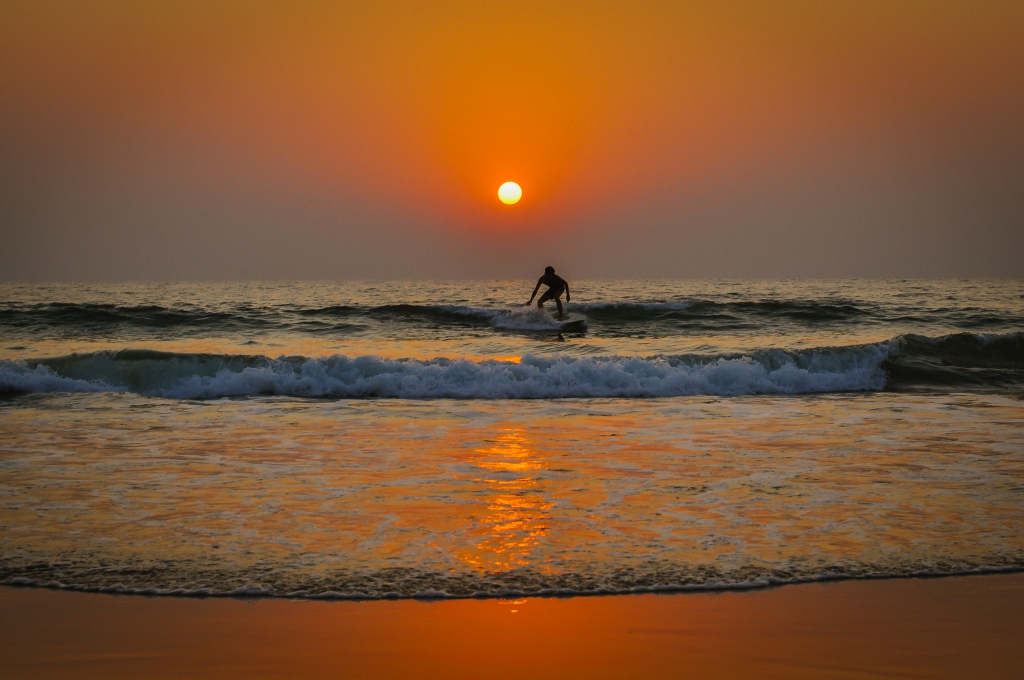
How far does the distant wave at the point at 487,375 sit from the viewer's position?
45.3ft

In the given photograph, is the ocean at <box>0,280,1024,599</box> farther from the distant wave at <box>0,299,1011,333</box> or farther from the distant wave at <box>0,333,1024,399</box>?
the distant wave at <box>0,299,1011,333</box>

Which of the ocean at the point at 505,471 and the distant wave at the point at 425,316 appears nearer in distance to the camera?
the ocean at the point at 505,471

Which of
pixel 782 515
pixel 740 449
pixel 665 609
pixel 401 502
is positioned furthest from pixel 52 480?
pixel 740 449

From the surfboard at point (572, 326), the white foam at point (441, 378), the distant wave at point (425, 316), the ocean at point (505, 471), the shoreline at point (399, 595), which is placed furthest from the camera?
the distant wave at point (425, 316)

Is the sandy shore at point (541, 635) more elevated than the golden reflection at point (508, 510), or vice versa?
the golden reflection at point (508, 510)

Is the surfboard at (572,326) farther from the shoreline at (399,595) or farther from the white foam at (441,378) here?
the shoreline at (399,595)

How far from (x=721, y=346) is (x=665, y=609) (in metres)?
16.4

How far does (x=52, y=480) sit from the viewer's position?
22.2 ft

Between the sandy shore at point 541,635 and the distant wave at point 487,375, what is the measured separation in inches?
367

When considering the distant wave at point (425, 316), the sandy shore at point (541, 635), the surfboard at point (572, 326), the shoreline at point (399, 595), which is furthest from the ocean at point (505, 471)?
the distant wave at point (425, 316)

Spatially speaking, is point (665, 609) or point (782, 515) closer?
point (665, 609)

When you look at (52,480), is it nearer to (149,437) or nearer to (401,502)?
(149,437)

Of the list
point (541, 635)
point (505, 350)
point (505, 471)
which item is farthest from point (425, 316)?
point (541, 635)

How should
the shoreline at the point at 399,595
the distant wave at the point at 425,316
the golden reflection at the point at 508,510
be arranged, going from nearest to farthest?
the shoreline at the point at 399,595
the golden reflection at the point at 508,510
the distant wave at the point at 425,316
